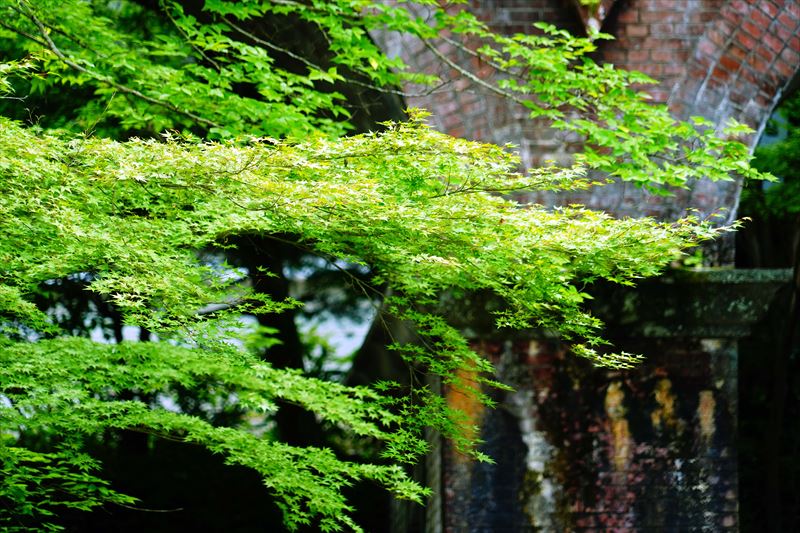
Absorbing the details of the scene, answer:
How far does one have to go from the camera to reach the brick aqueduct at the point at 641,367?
5.92 meters

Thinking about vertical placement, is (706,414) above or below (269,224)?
below

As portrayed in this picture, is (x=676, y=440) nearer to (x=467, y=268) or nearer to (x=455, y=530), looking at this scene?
(x=455, y=530)

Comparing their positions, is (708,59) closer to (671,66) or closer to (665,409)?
(671,66)

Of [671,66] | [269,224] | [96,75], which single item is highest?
[671,66]

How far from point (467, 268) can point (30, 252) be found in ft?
6.02

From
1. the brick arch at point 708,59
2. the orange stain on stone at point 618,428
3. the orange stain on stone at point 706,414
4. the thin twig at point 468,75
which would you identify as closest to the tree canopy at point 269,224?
the thin twig at point 468,75

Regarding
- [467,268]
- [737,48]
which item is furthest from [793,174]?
[467,268]

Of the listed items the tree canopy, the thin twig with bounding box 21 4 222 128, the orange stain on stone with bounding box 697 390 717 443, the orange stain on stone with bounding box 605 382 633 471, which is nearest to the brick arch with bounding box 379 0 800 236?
the tree canopy

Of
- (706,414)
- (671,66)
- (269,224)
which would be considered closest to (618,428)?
(706,414)

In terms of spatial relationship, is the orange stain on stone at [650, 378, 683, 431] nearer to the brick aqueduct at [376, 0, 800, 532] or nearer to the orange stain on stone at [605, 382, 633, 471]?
the brick aqueduct at [376, 0, 800, 532]

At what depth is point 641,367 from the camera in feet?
19.8

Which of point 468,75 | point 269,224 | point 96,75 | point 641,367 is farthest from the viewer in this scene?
point 641,367

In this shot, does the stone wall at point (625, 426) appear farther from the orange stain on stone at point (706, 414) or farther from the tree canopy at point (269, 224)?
the tree canopy at point (269, 224)

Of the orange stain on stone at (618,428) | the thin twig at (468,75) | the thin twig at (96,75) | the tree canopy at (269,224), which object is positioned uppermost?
the thin twig at (468,75)
